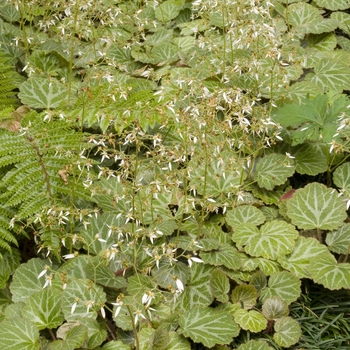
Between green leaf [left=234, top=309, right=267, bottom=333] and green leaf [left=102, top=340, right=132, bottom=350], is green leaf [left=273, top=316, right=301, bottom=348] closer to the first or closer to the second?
green leaf [left=234, top=309, right=267, bottom=333]

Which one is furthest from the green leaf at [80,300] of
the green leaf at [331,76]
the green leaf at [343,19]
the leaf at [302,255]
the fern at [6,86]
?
the green leaf at [343,19]

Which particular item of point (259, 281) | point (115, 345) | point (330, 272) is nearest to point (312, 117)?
point (330, 272)

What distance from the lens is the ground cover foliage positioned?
9.04 feet

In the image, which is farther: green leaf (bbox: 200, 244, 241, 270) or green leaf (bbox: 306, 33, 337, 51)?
green leaf (bbox: 306, 33, 337, 51)

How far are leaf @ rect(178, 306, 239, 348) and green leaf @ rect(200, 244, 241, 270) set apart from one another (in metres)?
0.28

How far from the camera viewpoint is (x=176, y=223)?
329 centimetres

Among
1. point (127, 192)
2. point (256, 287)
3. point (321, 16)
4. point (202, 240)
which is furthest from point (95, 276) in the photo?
point (321, 16)

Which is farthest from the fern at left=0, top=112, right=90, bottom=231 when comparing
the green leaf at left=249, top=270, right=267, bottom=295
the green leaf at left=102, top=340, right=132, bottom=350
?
the green leaf at left=249, top=270, right=267, bottom=295

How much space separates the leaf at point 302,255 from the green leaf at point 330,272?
0.08 metres

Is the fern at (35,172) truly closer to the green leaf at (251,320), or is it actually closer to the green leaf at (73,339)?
the green leaf at (73,339)

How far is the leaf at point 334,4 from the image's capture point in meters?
5.06

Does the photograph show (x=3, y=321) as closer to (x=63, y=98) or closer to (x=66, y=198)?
(x=66, y=198)

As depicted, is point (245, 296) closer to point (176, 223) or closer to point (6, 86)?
point (176, 223)

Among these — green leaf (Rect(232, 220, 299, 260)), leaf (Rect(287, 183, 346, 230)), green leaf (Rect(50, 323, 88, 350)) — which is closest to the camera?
green leaf (Rect(50, 323, 88, 350))
